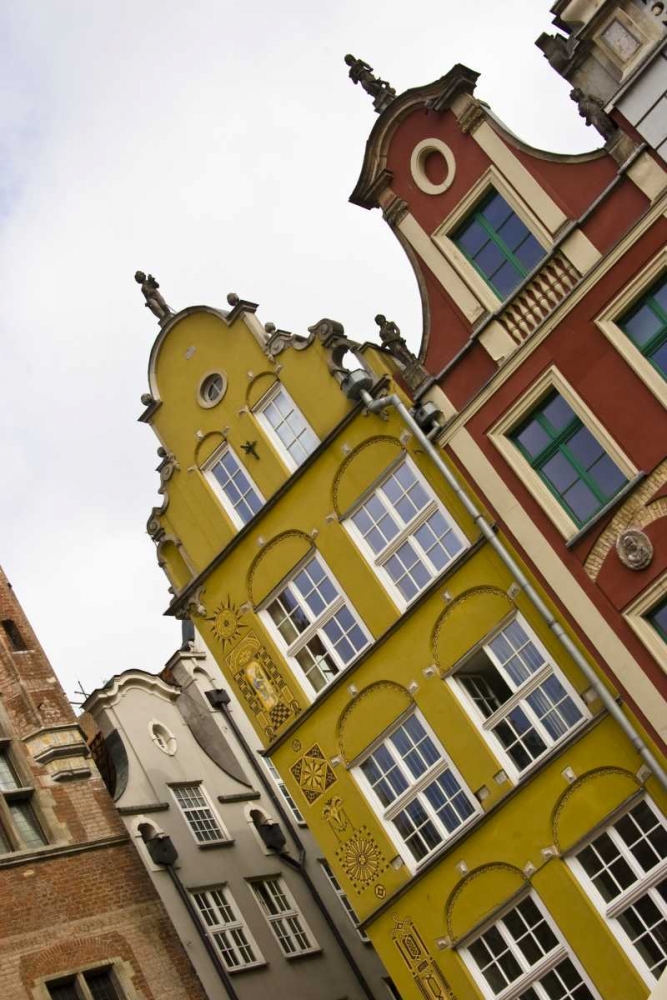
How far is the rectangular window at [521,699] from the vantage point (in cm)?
1962

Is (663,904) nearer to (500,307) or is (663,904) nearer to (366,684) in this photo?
(366,684)

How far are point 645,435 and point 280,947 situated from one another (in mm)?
14919

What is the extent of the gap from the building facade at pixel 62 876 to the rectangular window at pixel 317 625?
5.39 metres

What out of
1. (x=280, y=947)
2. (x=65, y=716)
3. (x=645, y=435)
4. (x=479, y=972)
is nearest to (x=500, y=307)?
(x=645, y=435)

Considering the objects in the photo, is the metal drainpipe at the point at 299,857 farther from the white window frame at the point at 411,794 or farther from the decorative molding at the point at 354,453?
the decorative molding at the point at 354,453

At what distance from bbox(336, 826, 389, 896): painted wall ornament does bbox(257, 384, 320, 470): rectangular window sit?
20.1 ft

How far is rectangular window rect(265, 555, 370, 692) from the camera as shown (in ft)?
72.4

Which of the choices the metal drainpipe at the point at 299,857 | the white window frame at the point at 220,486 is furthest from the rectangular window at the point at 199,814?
the white window frame at the point at 220,486

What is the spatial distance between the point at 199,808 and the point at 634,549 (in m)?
14.3

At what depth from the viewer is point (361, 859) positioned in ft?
70.2

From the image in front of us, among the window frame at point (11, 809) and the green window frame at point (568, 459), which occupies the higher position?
the window frame at point (11, 809)

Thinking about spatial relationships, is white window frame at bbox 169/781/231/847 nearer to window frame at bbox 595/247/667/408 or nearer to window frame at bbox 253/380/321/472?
window frame at bbox 253/380/321/472

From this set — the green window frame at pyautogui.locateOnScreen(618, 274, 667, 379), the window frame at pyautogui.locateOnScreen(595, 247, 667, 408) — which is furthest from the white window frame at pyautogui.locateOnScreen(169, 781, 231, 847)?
the green window frame at pyautogui.locateOnScreen(618, 274, 667, 379)

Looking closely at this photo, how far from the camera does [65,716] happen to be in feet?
85.7
